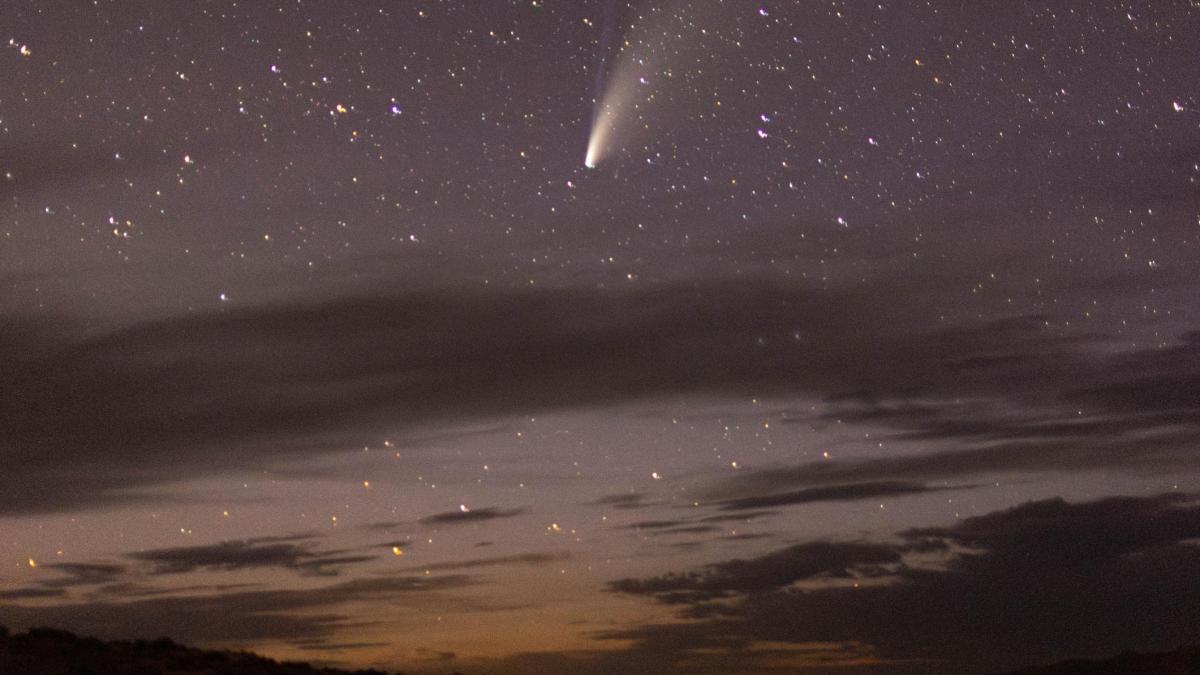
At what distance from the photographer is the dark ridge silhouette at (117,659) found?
78.0 feet

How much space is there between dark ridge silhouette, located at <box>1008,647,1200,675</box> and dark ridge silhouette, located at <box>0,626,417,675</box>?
80.1ft

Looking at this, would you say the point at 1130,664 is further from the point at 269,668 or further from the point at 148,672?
the point at 148,672

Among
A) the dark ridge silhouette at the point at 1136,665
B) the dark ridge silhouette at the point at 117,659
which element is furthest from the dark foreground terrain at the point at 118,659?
the dark ridge silhouette at the point at 1136,665

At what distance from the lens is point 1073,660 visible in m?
45.6

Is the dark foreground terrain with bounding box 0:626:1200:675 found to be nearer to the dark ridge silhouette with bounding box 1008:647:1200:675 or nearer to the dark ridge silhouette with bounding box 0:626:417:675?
the dark ridge silhouette with bounding box 0:626:417:675

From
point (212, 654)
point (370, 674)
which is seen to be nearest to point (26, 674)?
point (212, 654)

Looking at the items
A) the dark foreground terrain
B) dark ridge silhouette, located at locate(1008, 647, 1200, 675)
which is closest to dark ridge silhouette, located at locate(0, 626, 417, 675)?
the dark foreground terrain

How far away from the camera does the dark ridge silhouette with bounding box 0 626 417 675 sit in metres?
23.8

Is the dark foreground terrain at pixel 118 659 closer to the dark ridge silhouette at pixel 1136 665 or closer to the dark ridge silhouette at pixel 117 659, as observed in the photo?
the dark ridge silhouette at pixel 117 659

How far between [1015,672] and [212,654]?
28.3 meters

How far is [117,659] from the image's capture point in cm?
2475

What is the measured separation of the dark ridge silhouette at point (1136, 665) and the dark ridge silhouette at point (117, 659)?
80.1ft

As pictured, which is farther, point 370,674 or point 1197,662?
point 1197,662

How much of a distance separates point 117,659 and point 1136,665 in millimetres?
30205
